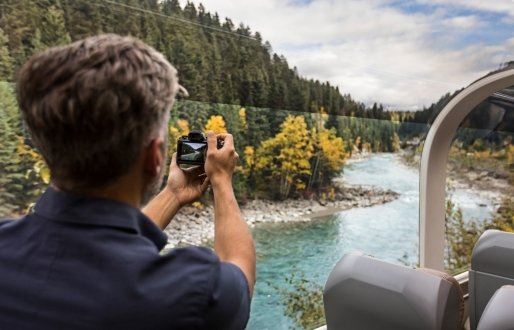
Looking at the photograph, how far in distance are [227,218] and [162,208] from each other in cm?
31

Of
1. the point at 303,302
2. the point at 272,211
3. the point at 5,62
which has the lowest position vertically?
the point at 303,302

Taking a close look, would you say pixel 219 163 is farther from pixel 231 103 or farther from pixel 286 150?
pixel 286 150

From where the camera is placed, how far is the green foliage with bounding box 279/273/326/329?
3176 mm

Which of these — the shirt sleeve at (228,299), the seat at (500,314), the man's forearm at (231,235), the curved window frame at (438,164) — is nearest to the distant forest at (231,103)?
the curved window frame at (438,164)

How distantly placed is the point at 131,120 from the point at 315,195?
274cm

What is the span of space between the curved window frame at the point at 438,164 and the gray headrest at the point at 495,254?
92cm

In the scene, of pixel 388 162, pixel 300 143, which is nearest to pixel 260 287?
pixel 300 143

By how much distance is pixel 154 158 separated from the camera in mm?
795

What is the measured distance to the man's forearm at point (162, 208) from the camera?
47.4 inches

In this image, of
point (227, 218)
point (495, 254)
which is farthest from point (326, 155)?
point (227, 218)

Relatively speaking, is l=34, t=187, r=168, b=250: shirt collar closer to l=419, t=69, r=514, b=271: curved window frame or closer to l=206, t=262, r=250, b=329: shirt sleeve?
l=206, t=262, r=250, b=329: shirt sleeve

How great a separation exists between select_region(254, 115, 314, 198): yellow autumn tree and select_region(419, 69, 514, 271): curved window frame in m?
1.28

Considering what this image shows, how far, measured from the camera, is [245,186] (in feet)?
9.61

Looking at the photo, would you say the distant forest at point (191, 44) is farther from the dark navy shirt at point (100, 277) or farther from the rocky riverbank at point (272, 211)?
the dark navy shirt at point (100, 277)
